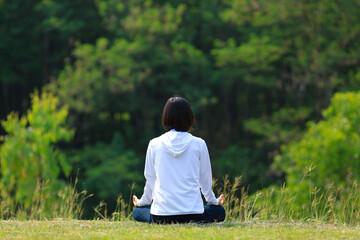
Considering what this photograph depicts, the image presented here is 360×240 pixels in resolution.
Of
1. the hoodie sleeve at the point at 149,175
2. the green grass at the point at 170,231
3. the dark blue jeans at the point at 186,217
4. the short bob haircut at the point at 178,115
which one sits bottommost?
the green grass at the point at 170,231

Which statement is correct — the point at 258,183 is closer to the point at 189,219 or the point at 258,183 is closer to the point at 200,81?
the point at 200,81

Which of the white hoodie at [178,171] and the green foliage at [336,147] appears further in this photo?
the green foliage at [336,147]

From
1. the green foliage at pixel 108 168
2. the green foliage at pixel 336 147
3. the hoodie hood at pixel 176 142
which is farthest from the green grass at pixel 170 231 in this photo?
the green foliage at pixel 108 168

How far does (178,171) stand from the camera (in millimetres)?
3824

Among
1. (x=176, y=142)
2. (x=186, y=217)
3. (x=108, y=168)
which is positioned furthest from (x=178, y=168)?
(x=108, y=168)

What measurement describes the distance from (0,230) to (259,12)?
51.5 ft

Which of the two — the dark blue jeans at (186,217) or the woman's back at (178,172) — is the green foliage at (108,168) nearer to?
the dark blue jeans at (186,217)

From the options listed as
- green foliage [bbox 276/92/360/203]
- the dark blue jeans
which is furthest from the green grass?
green foliage [bbox 276/92/360/203]

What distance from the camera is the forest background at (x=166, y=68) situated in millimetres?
17453

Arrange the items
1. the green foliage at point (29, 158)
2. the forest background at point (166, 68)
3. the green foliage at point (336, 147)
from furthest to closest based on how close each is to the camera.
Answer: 1. the forest background at point (166, 68)
2. the green foliage at point (336, 147)
3. the green foliage at point (29, 158)

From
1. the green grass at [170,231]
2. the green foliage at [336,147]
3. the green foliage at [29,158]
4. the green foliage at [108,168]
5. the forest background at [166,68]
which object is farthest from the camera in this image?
the forest background at [166,68]

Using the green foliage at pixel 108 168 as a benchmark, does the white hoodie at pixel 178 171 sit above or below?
above

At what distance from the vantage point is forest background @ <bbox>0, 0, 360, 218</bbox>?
17.5 m

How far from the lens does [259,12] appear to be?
18.3 m
